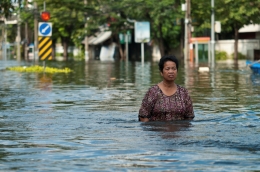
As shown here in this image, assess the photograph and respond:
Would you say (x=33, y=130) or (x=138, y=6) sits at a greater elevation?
(x=138, y=6)

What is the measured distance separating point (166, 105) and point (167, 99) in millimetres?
133

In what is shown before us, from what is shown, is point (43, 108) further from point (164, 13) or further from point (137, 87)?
point (164, 13)

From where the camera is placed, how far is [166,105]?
12.3 meters

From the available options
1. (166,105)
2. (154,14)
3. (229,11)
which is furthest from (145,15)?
(166,105)

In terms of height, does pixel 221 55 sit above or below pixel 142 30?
below

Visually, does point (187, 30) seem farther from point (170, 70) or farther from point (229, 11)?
point (170, 70)

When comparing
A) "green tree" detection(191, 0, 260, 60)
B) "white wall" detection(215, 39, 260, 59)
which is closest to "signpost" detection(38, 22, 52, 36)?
"green tree" detection(191, 0, 260, 60)

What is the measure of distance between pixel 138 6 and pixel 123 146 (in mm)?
60011

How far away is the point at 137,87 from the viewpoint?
81.1ft

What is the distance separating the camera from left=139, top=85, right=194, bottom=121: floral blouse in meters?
12.1

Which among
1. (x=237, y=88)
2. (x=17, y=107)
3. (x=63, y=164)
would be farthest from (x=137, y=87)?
(x=63, y=164)

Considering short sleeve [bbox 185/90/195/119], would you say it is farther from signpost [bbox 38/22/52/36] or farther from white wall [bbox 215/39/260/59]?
white wall [bbox 215/39/260/59]

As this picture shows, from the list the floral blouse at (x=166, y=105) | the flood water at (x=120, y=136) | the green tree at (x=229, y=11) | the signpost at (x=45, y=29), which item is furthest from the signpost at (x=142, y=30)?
the floral blouse at (x=166, y=105)

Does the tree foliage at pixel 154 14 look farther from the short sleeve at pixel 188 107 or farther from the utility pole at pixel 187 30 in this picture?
the short sleeve at pixel 188 107
